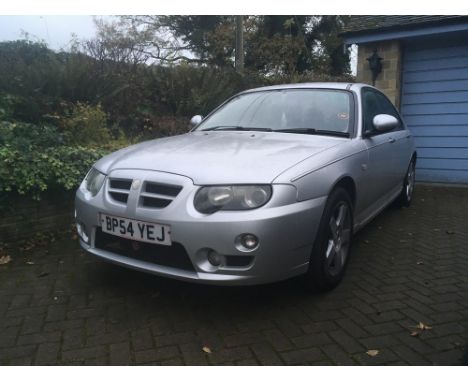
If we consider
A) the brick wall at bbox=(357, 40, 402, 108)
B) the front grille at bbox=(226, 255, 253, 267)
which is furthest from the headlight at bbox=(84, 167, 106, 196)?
the brick wall at bbox=(357, 40, 402, 108)

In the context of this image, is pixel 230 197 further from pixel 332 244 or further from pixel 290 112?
pixel 290 112

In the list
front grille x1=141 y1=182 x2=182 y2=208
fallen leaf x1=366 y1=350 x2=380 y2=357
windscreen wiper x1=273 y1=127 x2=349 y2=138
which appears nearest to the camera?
fallen leaf x1=366 y1=350 x2=380 y2=357

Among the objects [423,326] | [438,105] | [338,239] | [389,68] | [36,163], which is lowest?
[423,326]

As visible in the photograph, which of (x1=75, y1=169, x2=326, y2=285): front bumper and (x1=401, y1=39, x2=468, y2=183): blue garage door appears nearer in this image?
(x1=75, y1=169, x2=326, y2=285): front bumper

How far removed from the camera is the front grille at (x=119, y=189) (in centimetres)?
279

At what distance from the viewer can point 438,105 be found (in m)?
7.76

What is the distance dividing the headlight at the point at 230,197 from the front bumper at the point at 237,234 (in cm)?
4

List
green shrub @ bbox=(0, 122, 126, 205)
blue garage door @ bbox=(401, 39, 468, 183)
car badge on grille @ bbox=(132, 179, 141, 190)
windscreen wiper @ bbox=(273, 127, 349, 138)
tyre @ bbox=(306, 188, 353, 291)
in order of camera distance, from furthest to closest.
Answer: blue garage door @ bbox=(401, 39, 468, 183) → green shrub @ bbox=(0, 122, 126, 205) → windscreen wiper @ bbox=(273, 127, 349, 138) → tyre @ bbox=(306, 188, 353, 291) → car badge on grille @ bbox=(132, 179, 141, 190)

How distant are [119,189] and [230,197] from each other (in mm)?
799

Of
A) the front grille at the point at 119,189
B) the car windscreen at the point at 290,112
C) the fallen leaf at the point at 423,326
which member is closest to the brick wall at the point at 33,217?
the car windscreen at the point at 290,112

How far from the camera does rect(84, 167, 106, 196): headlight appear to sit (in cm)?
301

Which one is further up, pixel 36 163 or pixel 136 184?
pixel 136 184

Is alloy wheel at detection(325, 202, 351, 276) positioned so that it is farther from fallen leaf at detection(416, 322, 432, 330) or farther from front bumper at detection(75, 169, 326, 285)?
fallen leaf at detection(416, 322, 432, 330)

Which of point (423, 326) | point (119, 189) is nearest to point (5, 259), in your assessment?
point (119, 189)
